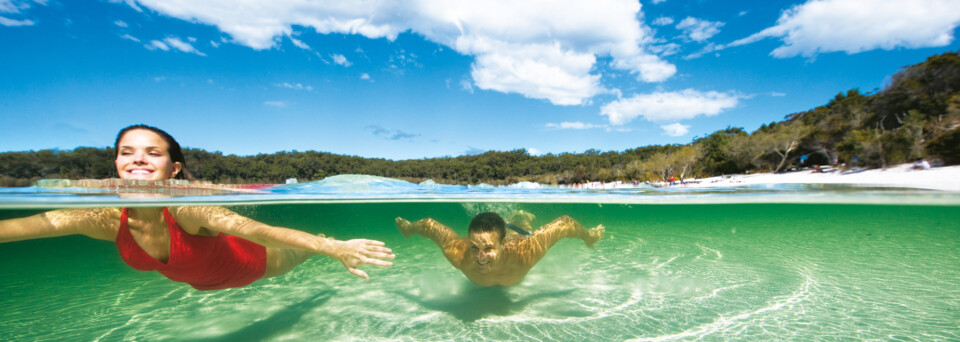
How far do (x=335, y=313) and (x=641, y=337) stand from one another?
4648 mm

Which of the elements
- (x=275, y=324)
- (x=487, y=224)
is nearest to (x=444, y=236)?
(x=487, y=224)

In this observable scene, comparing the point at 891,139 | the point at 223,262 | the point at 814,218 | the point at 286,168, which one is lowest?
the point at 814,218

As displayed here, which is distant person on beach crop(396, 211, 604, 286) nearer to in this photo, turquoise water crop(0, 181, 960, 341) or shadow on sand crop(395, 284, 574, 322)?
shadow on sand crop(395, 284, 574, 322)

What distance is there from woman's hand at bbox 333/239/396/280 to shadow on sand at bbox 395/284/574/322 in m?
3.47

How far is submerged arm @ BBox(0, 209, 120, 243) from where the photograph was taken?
2.72 metres

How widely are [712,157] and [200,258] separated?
42.1 meters

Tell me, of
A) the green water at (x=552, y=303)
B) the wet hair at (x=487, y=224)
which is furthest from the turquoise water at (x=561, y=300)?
the wet hair at (x=487, y=224)

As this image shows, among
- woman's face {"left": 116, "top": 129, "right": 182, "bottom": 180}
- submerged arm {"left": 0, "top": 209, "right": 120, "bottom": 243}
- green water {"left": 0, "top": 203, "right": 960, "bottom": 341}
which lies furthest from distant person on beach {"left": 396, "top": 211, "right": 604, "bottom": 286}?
submerged arm {"left": 0, "top": 209, "right": 120, "bottom": 243}

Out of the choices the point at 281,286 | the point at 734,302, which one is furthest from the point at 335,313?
the point at 734,302

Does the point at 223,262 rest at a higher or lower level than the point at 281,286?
higher

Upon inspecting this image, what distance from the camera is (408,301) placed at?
20.0 feet

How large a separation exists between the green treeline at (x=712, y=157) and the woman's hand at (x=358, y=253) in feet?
19.3

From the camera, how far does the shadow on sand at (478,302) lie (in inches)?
213

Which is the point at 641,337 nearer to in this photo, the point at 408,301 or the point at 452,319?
the point at 452,319
